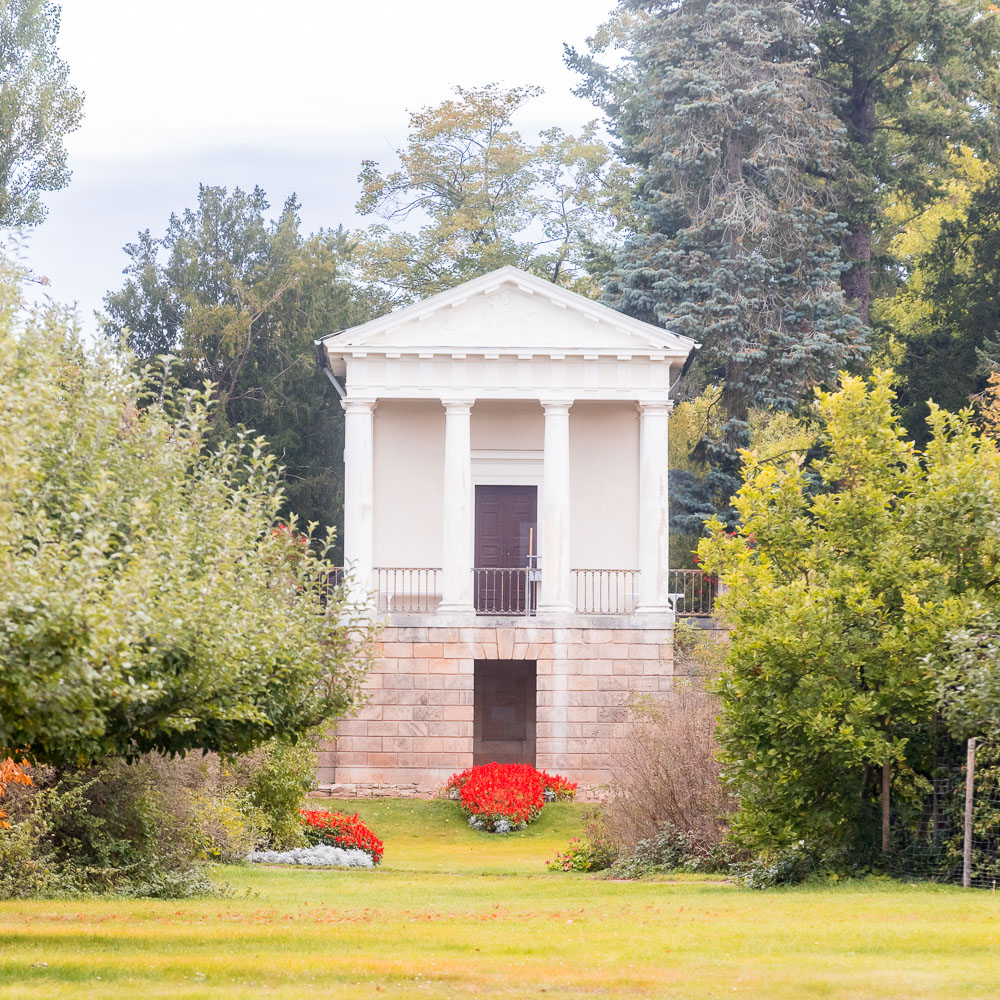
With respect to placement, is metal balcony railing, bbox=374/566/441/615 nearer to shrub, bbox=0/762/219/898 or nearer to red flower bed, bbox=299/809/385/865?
red flower bed, bbox=299/809/385/865

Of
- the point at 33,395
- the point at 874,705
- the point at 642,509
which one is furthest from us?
the point at 642,509

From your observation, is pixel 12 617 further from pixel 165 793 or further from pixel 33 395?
pixel 165 793

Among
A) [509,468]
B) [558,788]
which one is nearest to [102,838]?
[558,788]

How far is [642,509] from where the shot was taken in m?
30.5

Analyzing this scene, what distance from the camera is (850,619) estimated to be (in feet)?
52.3

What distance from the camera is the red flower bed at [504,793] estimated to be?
84.2 feet

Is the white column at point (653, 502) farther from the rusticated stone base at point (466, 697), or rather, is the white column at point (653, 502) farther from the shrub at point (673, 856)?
the shrub at point (673, 856)

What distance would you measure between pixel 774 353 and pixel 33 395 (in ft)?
95.0

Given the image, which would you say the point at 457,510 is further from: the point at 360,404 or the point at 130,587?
the point at 130,587

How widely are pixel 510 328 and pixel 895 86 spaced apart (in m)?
16.9

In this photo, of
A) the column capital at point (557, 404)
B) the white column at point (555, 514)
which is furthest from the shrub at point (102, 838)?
the column capital at point (557, 404)

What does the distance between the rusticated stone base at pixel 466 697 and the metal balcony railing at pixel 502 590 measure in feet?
6.58

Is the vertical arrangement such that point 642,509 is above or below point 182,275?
below

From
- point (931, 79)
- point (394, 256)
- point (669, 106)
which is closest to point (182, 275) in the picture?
point (394, 256)
